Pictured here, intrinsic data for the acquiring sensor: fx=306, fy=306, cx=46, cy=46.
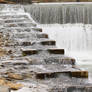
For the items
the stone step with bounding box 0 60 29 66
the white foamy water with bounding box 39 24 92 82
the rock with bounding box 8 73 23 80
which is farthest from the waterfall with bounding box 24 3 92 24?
the rock with bounding box 8 73 23 80

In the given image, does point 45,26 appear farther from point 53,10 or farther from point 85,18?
point 85,18

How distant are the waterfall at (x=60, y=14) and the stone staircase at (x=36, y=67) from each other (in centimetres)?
597

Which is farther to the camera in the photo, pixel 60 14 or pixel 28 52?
pixel 60 14

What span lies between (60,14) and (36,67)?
7912 mm

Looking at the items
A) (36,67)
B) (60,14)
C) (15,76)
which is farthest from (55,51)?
(60,14)

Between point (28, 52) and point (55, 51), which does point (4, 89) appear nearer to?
point (28, 52)

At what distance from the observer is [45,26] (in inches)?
460

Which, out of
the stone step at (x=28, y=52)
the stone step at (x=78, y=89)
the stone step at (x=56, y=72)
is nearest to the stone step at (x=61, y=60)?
the stone step at (x=56, y=72)

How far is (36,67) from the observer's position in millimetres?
3969

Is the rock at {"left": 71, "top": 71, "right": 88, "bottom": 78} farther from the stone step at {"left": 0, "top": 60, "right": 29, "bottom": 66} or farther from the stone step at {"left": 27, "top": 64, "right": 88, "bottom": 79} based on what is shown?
the stone step at {"left": 0, "top": 60, "right": 29, "bottom": 66}

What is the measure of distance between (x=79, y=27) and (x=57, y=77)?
823cm

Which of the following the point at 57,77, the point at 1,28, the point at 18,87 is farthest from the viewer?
the point at 1,28

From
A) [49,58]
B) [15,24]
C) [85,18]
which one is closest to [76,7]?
[85,18]

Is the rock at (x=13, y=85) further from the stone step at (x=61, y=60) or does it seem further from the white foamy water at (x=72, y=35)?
the white foamy water at (x=72, y=35)
